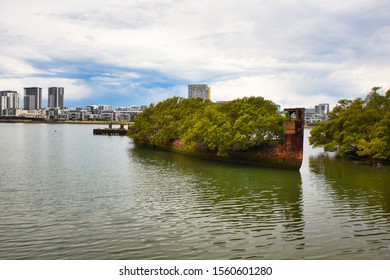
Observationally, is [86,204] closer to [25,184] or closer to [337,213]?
[25,184]

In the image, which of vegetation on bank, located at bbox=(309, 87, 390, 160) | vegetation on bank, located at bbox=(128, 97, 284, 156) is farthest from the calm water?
vegetation on bank, located at bbox=(309, 87, 390, 160)

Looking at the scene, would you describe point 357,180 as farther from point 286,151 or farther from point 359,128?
point 359,128

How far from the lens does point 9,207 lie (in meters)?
23.7

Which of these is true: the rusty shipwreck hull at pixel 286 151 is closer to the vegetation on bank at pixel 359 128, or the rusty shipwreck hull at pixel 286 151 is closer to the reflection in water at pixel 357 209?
the reflection in water at pixel 357 209

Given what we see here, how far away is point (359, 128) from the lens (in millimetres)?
53438

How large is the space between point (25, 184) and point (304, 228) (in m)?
23.6

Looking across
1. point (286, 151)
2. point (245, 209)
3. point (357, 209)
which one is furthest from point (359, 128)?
point (245, 209)

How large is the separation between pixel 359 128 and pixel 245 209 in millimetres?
36063

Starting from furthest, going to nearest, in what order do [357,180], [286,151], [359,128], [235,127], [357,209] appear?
[359,128] → [235,127] → [286,151] → [357,180] → [357,209]

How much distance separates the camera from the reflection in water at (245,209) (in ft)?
56.8

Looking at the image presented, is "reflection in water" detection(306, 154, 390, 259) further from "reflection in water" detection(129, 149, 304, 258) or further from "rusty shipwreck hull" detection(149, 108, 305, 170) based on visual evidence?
"rusty shipwreck hull" detection(149, 108, 305, 170)

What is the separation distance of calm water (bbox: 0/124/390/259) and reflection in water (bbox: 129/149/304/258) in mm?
65

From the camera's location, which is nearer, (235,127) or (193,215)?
(193,215)

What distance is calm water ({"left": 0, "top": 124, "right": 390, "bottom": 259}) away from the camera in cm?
1648
